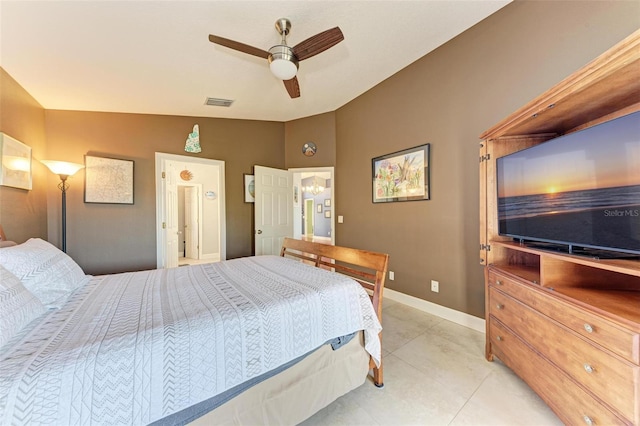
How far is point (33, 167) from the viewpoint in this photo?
256 centimetres

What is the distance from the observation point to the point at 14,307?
93 cm

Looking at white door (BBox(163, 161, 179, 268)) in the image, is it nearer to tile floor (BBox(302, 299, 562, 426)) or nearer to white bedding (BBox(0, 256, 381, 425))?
white bedding (BBox(0, 256, 381, 425))

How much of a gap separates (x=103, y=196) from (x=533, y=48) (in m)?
4.87

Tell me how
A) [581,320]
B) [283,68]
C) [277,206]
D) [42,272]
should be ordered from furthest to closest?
[277,206], [283,68], [42,272], [581,320]

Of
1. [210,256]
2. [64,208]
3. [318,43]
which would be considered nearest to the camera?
[318,43]

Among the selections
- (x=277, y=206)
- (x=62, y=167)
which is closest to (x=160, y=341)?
(x=62, y=167)

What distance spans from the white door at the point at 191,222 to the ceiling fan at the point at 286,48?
497 cm

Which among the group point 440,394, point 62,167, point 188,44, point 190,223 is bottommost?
point 440,394

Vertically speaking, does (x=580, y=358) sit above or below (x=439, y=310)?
above

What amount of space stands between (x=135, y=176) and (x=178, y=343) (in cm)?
326

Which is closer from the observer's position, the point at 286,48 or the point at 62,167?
the point at 286,48

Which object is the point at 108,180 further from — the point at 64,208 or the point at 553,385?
the point at 553,385

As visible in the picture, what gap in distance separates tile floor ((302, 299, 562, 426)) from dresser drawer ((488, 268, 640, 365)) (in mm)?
611

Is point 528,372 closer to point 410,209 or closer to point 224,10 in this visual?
point 410,209
